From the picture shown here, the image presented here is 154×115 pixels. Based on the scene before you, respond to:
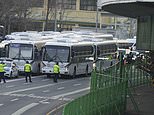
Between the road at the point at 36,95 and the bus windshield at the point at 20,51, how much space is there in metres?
3.56

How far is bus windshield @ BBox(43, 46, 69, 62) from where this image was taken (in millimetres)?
42719

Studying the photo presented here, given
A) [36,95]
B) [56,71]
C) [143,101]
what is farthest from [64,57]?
[143,101]

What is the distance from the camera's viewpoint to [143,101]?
88.0ft

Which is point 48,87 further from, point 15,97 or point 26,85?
point 15,97

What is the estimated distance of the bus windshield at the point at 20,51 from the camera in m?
44.5

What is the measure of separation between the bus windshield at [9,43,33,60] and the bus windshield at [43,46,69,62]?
6.57 ft

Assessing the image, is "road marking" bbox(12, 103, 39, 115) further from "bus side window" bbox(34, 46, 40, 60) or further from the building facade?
the building facade

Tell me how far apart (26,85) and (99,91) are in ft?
57.9

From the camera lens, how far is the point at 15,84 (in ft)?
120

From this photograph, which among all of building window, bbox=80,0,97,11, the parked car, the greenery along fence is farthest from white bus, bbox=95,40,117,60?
building window, bbox=80,0,97,11

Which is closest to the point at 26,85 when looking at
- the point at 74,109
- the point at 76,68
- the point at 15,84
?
the point at 15,84

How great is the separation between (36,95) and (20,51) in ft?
49.3

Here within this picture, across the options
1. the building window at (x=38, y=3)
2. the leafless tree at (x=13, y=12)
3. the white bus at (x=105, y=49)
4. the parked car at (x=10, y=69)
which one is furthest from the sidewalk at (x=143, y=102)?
the building window at (x=38, y=3)

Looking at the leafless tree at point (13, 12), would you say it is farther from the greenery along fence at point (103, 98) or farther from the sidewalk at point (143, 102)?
the greenery along fence at point (103, 98)
